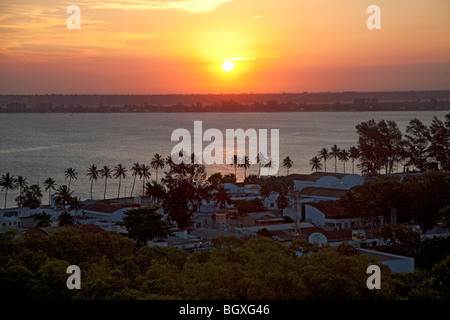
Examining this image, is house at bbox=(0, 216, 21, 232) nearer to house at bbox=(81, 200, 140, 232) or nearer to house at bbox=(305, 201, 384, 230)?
house at bbox=(81, 200, 140, 232)

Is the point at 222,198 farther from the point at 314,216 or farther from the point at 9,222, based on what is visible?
the point at 9,222

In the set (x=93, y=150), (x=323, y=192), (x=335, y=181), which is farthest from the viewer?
(x=93, y=150)

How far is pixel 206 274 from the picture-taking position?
19344 millimetres

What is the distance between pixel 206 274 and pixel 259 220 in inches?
953

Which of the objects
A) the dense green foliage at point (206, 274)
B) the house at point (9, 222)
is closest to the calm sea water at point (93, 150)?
the house at point (9, 222)

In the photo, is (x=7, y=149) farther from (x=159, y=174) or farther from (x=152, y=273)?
(x=152, y=273)

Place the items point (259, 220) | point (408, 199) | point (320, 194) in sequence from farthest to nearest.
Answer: point (320, 194)
point (259, 220)
point (408, 199)

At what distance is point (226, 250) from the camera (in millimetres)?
22672

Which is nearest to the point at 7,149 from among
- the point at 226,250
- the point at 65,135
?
the point at 65,135

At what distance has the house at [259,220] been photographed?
43.3m

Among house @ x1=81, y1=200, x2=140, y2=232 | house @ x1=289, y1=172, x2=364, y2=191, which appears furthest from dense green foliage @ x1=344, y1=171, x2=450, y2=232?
house @ x1=289, y1=172, x2=364, y2=191

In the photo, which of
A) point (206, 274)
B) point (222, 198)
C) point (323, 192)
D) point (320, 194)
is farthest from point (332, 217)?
point (206, 274)

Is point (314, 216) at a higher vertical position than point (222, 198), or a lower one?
lower
